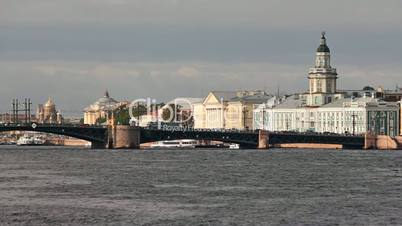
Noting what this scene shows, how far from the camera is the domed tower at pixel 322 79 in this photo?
515ft

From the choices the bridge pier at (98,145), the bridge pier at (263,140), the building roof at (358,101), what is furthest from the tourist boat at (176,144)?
the bridge pier at (263,140)

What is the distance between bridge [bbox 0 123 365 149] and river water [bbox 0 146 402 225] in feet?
122

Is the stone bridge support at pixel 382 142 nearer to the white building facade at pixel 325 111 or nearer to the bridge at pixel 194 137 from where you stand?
the bridge at pixel 194 137

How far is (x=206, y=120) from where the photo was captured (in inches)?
7451

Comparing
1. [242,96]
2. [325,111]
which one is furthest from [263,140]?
[242,96]

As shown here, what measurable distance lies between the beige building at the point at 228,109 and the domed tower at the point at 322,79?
583 inches

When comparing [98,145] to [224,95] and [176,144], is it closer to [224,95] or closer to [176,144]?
[176,144]

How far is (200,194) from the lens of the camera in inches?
2080

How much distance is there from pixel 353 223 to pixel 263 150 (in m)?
74.8

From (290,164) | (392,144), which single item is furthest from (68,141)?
(290,164)

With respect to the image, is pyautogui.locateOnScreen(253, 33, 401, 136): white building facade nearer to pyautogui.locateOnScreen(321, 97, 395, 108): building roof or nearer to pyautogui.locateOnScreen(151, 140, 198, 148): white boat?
pyautogui.locateOnScreen(321, 97, 395, 108): building roof

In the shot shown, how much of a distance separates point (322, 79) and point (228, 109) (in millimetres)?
24188

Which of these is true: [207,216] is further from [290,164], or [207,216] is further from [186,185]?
[290,164]

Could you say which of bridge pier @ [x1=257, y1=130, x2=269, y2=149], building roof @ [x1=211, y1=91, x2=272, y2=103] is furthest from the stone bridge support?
building roof @ [x1=211, y1=91, x2=272, y2=103]
